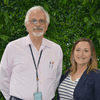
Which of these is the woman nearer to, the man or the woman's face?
the woman's face

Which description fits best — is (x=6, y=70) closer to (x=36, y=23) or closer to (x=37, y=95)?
(x=37, y=95)

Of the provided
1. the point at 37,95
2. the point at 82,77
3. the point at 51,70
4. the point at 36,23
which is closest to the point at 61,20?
the point at 36,23

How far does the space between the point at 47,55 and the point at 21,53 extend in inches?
18.3

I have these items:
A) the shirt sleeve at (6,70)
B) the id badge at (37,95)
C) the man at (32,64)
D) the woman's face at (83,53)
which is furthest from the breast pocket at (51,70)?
the shirt sleeve at (6,70)

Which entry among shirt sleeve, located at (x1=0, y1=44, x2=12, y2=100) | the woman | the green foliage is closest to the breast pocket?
the woman

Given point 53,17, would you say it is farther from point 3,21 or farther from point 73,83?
point 73,83

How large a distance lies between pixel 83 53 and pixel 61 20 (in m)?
1.47

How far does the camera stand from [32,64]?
2.52 m

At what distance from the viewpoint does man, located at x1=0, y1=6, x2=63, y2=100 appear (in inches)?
98.0

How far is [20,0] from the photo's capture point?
348cm

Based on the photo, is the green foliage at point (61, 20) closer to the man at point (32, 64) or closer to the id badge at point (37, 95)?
the man at point (32, 64)

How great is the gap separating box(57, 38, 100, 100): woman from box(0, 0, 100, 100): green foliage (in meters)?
1.07

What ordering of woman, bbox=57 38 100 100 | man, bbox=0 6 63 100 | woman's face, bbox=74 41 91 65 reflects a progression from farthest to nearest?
man, bbox=0 6 63 100
woman's face, bbox=74 41 91 65
woman, bbox=57 38 100 100

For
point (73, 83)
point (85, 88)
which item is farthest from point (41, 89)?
point (85, 88)
